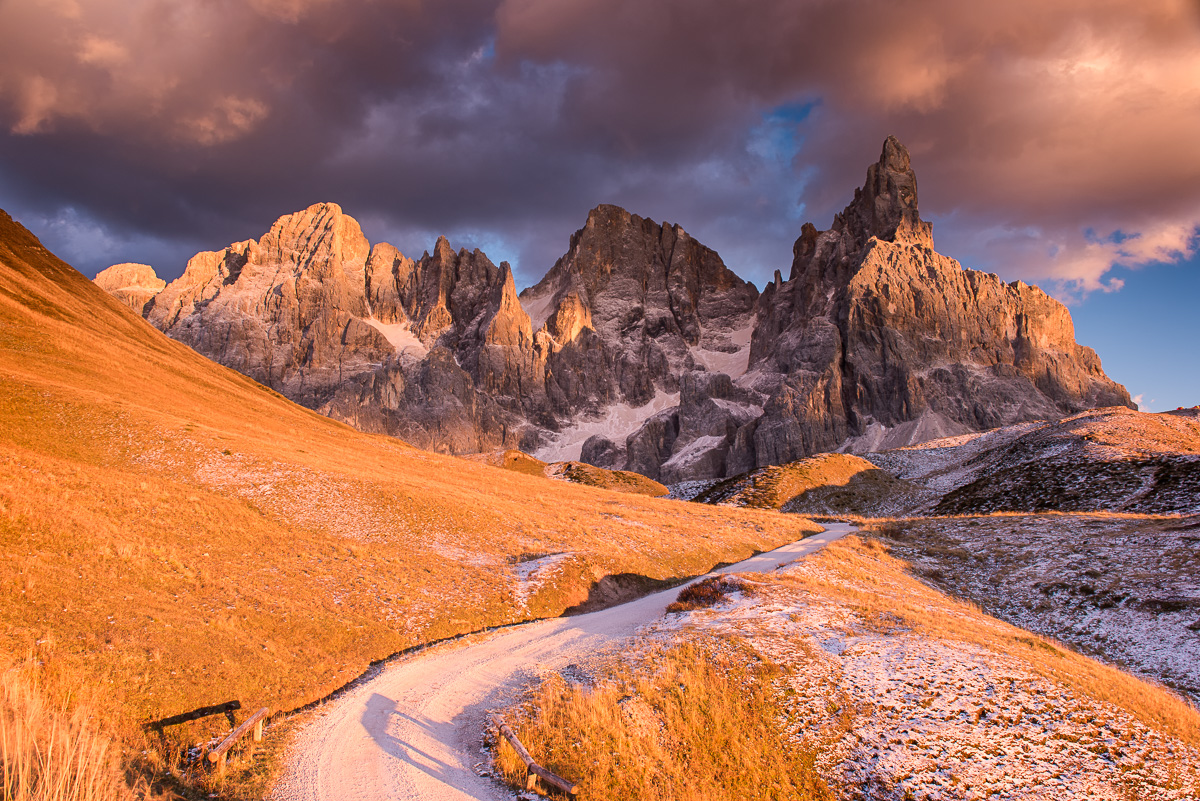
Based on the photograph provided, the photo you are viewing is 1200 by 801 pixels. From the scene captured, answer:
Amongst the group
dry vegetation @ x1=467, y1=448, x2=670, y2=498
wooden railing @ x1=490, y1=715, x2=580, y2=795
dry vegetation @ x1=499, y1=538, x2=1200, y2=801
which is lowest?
wooden railing @ x1=490, y1=715, x2=580, y2=795

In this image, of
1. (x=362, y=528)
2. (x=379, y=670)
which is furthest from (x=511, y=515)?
(x=379, y=670)

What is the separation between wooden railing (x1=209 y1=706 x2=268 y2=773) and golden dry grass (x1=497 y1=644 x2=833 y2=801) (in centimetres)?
472

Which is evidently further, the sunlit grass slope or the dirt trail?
the sunlit grass slope

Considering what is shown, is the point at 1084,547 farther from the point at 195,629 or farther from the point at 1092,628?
the point at 195,629

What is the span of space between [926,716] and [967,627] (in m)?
8.95

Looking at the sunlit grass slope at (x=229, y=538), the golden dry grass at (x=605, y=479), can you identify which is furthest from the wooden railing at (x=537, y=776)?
the golden dry grass at (x=605, y=479)

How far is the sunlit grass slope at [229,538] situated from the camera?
1311cm

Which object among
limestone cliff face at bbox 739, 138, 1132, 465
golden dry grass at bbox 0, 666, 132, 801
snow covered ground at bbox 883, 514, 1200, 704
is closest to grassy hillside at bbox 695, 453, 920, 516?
snow covered ground at bbox 883, 514, 1200, 704

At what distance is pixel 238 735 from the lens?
10562 millimetres

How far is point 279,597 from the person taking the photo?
56.5 ft

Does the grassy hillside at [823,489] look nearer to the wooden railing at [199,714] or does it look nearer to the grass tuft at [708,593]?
the grass tuft at [708,593]

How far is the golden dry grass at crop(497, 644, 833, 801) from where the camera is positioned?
32.0ft

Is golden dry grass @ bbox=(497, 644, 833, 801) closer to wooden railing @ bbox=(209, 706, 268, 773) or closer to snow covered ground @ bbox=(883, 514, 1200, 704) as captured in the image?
wooden railing @ bbox=(209, 706, 268, 773)

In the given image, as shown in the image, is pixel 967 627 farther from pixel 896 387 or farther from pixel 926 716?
pixel 896 387
